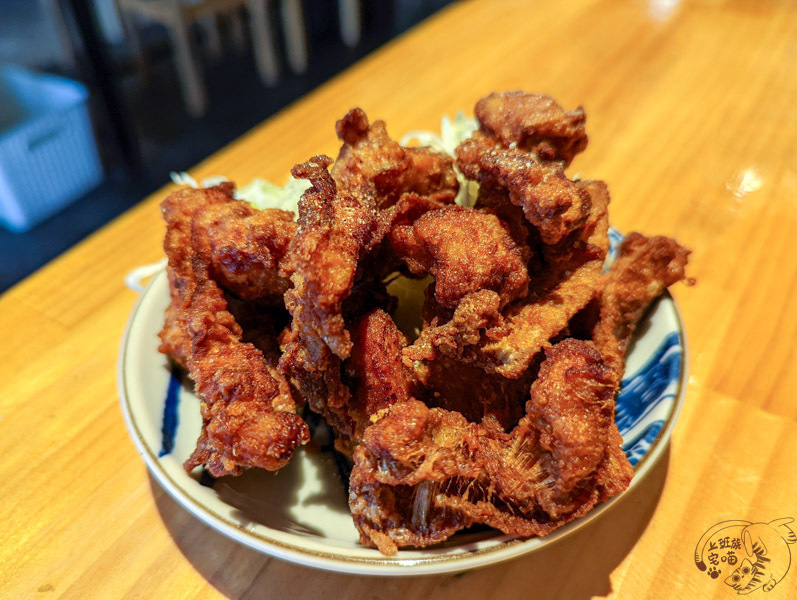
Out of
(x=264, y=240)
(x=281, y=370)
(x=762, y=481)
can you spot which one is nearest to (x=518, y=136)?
(x=264, y=240)

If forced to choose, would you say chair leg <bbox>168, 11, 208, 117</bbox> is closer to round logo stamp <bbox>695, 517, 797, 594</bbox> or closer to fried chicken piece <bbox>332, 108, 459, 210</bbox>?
fried chicken piece <bbox>332, 108, 459, 210</bbox>

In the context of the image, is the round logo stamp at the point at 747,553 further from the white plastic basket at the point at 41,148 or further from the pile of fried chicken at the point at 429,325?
the white plastic basket at the point at 41,148

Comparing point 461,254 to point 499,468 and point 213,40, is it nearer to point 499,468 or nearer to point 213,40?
point 499,468

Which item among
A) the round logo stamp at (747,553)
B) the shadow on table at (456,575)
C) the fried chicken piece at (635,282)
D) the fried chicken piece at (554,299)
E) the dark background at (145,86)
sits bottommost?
the dark background at (145,86)

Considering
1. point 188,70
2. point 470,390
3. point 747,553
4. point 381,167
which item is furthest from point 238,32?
point 747,553

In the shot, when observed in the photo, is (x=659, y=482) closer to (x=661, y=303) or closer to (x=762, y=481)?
(x=762, y=481)

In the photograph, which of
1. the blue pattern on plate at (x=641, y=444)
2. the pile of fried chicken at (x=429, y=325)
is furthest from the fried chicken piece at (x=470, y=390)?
the blue pattern on plate at (x=641, y=444)

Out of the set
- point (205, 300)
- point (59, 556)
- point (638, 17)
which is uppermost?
point (205, 300)
